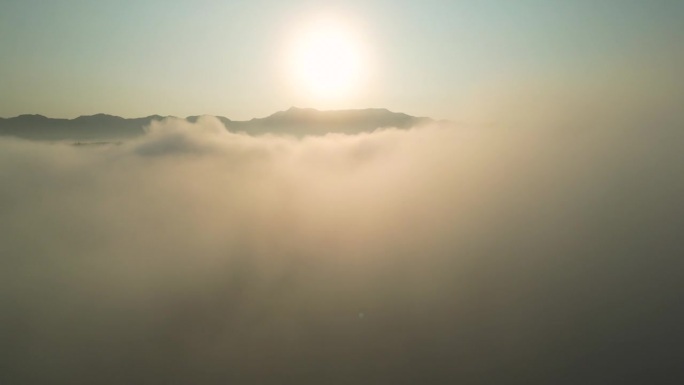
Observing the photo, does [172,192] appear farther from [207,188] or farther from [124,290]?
[124,290]

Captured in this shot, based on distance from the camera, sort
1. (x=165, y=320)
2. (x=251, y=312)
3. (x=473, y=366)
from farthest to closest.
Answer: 1. (x=251, y=312)
2. (x=165, y=320)
3. (x=473, y=366)

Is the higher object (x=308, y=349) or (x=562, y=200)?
(x=562, y=200)

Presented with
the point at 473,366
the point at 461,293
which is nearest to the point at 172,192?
the point at 461,293

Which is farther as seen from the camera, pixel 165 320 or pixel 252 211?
pixel 252 211

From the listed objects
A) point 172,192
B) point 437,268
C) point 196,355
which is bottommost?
point 196,355

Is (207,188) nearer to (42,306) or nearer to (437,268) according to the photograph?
(42,306)

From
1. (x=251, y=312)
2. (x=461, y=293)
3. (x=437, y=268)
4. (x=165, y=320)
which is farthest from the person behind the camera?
(x=437, y=268)

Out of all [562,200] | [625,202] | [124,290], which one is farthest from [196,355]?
[625,202]
